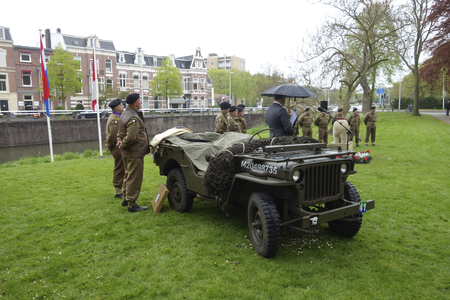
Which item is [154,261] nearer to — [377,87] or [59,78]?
[59,78]

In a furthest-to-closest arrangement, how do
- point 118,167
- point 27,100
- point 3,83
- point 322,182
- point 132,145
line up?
point 27,100, point 3,83, point 118,167, point 132,145, point 322,182

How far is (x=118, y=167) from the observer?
679 centimetres

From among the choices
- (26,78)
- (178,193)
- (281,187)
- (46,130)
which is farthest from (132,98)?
(26,78)

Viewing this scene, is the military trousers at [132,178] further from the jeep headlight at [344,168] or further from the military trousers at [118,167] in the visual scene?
the jeep headlight at [344,168]

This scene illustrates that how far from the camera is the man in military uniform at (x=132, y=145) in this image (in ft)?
18.8

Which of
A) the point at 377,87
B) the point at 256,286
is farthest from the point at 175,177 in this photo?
the point at 377,87

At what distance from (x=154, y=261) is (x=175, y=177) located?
83.1 inches

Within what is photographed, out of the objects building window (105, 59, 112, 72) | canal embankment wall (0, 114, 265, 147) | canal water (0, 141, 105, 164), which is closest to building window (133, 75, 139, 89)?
building window (105, 59, 112, 72)

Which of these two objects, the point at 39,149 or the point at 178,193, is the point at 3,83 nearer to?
the point at 39,149

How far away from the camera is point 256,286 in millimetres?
3395

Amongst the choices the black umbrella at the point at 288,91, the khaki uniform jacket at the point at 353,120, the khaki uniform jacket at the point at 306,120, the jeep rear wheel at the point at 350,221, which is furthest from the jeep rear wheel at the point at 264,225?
the khaki uniform jacket at the point at 353,120

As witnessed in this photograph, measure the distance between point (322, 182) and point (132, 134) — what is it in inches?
137

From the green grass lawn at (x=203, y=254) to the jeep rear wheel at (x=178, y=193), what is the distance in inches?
6.6

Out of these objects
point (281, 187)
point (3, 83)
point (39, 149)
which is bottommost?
point (39, 149)
